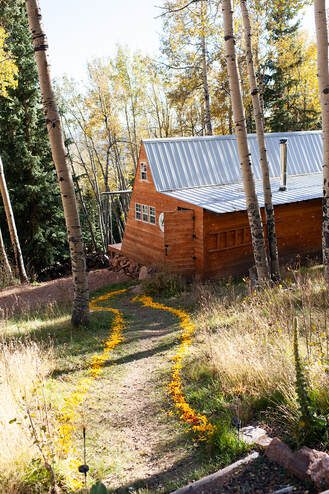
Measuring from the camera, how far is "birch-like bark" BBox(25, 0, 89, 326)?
7379mm

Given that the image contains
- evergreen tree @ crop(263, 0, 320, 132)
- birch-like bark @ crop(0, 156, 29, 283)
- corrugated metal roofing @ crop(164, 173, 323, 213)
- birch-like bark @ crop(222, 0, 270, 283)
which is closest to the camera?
birch-like bark @ crop(222, 0, 270, 283)

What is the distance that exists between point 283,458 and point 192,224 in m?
11.0

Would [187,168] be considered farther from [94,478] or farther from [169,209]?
[94,478]

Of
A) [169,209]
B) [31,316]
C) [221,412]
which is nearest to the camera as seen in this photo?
[221,412]

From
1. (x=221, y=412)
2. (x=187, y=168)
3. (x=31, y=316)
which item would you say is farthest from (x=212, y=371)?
(x=187, y=168)

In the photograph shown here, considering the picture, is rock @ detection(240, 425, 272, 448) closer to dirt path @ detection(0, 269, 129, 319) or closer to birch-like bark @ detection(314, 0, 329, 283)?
birch-like bark @ detection(314, 0, 329, 283)

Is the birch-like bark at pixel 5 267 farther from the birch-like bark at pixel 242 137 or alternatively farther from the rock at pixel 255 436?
the rock at pixel 255 436

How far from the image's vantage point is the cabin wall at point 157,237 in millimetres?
14184

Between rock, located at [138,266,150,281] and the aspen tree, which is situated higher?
the aspen tree

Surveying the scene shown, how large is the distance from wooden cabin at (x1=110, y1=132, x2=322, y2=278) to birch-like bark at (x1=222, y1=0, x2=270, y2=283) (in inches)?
150

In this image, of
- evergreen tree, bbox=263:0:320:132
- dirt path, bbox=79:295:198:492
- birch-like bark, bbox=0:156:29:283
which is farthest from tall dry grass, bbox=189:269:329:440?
evergreen tree, bbox=263:0:320:132

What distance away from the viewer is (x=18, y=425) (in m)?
4.10

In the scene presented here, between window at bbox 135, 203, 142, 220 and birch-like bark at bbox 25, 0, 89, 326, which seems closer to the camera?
birch-like bark at bbox 25, 0, 89, 326

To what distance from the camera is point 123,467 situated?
13.6ft
